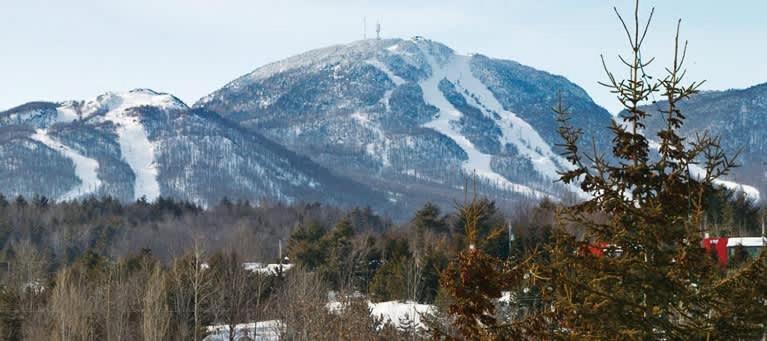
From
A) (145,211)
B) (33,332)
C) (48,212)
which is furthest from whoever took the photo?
(145,211)

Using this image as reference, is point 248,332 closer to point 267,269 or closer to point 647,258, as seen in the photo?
point 267,269

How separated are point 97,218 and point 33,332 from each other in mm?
52967

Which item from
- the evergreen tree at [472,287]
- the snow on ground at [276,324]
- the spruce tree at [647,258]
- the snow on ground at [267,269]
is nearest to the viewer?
the spruce tree at [647,258]

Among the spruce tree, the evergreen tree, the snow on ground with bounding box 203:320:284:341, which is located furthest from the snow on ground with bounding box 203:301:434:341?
the spruce tree

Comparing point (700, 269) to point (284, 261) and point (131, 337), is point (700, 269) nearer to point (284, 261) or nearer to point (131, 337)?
point (131, 337)

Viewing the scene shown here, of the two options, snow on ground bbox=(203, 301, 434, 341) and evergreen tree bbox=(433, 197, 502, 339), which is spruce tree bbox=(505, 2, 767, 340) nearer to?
evergreen tree bbox=(433, 197, 502, 339)

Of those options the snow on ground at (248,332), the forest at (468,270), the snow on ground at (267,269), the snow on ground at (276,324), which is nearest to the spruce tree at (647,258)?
the forest at (468,270)

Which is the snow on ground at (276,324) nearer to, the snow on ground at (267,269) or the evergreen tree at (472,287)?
the snow on ground at (267,269)

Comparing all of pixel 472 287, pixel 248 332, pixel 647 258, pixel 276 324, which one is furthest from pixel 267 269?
pixel 647 258

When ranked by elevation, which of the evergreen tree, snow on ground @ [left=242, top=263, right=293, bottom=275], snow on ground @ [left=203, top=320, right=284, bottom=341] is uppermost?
the evergreen tree

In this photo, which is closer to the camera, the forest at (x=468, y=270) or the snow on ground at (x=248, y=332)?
the forest at (x=468, y=270)

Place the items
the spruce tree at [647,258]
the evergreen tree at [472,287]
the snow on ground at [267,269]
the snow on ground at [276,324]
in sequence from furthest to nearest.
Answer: the snow on ground at [267,269]
the snow on ground at [276,324]
the evergreen tree at [472,287]
the spruce tree at [647,258]

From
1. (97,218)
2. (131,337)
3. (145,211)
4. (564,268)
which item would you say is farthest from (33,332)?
(145,211)

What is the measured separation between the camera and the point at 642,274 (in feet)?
24.0
